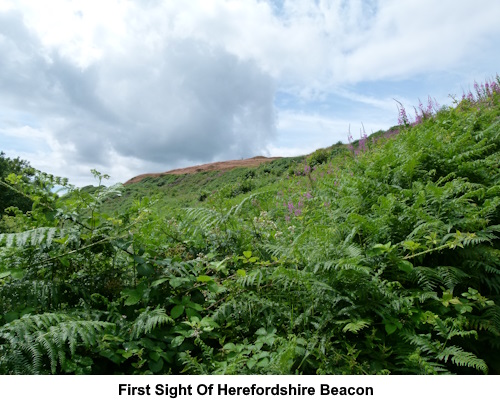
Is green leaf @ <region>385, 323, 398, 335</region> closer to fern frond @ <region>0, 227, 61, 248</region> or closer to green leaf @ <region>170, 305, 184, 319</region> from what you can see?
green leaf @ <region>170, 305, 184, 319</region>

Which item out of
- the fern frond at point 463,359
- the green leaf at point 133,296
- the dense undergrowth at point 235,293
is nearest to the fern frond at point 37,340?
the dense undergrowth at point 235,293

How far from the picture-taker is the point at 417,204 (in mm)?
3402

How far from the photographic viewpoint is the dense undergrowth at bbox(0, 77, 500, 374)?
7.68 feet

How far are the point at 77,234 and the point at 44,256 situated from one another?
29cm

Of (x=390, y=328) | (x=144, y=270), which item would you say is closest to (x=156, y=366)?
(x=144, y=270)

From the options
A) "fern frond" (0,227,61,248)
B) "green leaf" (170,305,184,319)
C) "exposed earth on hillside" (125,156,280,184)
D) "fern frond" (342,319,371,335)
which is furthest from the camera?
"exposed earth on hillside" (125,156,280,184)

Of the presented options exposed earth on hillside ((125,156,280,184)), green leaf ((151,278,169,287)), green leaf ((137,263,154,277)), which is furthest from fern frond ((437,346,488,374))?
exposed earth on hillside ((125,156,280,184))

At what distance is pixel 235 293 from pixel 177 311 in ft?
1.64

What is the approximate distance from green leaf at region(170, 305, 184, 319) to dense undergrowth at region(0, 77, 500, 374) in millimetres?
18

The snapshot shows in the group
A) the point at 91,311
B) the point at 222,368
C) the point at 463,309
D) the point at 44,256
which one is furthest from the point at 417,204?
the point at 44,256

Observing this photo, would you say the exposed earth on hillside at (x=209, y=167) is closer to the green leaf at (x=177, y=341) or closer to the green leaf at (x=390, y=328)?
the green leaf at (x=390, y=328)

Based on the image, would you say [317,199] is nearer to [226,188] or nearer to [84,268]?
[226,188]

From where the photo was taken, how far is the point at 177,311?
102 inches

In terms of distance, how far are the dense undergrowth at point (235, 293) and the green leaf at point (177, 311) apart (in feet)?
0.06
